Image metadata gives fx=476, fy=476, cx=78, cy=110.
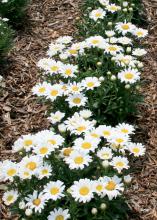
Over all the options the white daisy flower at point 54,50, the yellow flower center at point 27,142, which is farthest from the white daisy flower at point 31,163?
the white daisy flower at point 54,50

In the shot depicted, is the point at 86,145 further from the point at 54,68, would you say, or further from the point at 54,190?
the point at 54,68

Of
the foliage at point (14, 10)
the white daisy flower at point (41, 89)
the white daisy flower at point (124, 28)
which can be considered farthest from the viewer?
the foliage at point (14, 10)

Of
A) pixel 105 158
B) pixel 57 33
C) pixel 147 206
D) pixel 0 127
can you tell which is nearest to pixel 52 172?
pixel 105 158

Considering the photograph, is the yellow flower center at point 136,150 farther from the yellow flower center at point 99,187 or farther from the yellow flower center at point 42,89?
the yellow flower center at point 42,89

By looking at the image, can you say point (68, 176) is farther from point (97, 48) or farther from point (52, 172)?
point (97, 48)

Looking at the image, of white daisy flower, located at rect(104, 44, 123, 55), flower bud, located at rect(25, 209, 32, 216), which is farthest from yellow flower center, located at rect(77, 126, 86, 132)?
white daisy flower, located at rect(104, 44, 123, 55)

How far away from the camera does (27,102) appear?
17.3 feet

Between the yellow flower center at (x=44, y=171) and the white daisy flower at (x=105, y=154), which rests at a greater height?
the yellow flower center at (x=44, y=171)

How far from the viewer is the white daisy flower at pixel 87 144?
147 inches

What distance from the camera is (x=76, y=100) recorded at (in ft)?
14.6

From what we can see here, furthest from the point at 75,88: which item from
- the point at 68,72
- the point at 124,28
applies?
the point at 124,28

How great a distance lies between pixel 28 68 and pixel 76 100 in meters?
1.45

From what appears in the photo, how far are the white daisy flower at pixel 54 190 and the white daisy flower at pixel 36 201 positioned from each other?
4 cm

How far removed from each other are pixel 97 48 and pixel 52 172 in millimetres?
1791
